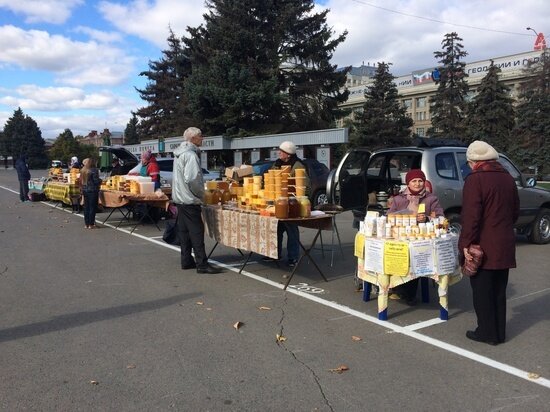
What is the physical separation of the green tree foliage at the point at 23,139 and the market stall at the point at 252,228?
106849mm

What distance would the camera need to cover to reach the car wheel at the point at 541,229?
10148 mm

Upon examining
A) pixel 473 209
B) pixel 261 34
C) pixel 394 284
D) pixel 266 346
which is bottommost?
pixel 266 346

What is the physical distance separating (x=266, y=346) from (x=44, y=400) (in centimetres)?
187

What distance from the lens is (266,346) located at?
4629 mm

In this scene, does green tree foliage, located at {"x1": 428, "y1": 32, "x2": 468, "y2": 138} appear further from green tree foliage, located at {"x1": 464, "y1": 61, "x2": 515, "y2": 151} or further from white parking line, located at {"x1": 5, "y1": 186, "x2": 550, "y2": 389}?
white parking line, located at {"x1": 5, "y1": 186, "x2": 550, "y2": 389}

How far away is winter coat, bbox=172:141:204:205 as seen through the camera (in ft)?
23.9

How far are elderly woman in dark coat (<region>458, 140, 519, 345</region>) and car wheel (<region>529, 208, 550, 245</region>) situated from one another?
6270 mm

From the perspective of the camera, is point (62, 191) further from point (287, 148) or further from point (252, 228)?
point (252, 228)

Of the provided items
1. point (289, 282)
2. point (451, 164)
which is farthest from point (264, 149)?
point (289, 282)

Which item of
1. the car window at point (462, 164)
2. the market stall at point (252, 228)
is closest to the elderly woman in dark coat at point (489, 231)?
the market stall at point (252, 228)

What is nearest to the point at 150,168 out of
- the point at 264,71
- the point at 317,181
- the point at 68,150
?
the point at 317,181

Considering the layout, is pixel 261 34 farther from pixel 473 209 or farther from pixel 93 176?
pixel 473 209

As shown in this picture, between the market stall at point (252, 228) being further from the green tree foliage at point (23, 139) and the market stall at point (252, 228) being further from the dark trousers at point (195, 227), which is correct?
the green tree foliage at point (23, 139)

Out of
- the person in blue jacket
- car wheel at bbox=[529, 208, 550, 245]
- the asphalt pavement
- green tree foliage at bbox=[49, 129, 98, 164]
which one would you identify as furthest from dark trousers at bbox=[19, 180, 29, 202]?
green tree foliage at bbox=[49, 129, 98, 164]
